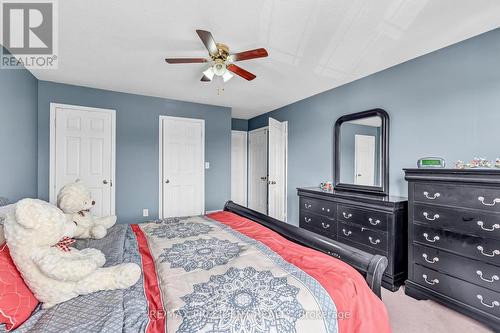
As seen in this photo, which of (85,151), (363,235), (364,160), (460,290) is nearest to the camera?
(460,290)

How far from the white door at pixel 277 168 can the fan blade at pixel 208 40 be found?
2064 millimetres

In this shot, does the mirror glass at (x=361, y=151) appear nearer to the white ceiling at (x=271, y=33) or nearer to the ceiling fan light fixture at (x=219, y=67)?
the white ceiling at (x=271, y=33)

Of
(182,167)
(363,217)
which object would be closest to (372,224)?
(363,217)

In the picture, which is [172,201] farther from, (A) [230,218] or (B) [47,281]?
(B) [47,281]

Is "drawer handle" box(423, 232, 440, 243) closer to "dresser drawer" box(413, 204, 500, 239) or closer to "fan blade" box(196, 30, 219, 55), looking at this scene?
"dresser drawer" box(413, 204, 500, 239)

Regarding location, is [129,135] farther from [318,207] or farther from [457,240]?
[457,240]

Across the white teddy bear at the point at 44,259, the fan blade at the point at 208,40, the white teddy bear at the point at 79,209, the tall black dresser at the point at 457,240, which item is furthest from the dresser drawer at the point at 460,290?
the white teddy bear at the point at 79,209

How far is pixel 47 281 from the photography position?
100 cm

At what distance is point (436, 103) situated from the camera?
2359mm

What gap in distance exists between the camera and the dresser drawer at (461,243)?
Result: 170cm

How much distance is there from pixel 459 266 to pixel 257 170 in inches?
156

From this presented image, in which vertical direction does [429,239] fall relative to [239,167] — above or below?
below

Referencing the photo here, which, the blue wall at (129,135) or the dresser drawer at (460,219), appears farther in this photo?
the blue wall at (129,135)

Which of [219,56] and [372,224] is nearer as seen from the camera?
[219,56]
